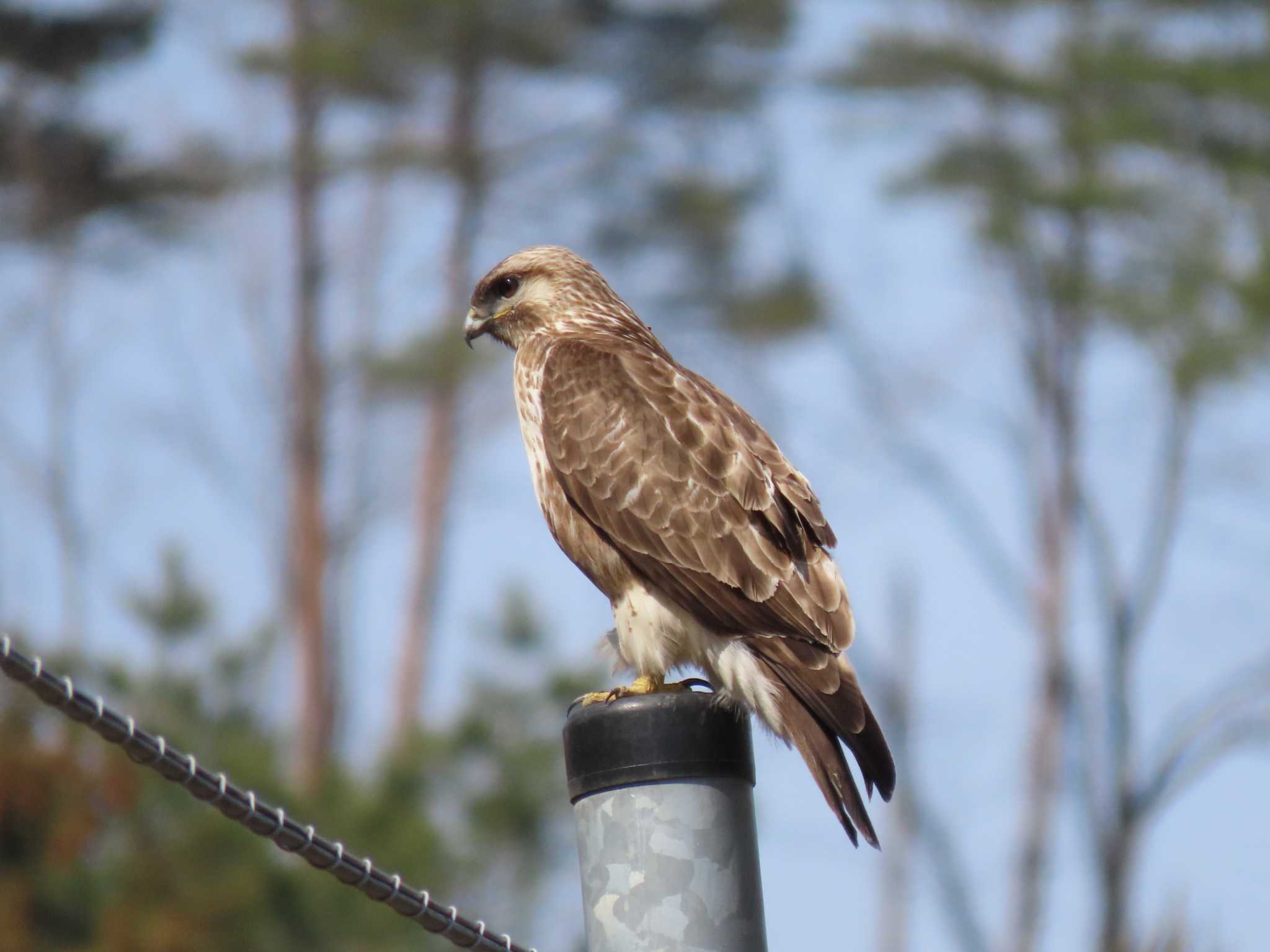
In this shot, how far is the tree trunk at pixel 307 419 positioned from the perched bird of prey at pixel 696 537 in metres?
14.1

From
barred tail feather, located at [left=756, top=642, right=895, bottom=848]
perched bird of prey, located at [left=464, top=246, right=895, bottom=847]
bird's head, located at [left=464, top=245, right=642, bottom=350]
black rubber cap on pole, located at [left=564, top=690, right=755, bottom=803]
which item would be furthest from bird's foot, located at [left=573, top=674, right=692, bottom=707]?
bird's head, located at [left=464, top=245, right=642, bottom=350]

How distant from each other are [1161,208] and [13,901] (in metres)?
10.1

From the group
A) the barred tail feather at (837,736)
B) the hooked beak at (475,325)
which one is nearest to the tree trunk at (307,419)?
the hooked beak at (475,325)

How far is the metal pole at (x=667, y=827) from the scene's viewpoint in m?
2.26

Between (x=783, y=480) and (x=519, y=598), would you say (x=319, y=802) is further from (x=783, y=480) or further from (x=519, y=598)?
(x=783, y=480)

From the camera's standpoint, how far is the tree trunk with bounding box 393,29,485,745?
17.2m

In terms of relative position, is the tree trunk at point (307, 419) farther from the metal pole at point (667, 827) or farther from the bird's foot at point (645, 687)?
the metal pole at point (667, 827)

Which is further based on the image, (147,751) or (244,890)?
(244,890)

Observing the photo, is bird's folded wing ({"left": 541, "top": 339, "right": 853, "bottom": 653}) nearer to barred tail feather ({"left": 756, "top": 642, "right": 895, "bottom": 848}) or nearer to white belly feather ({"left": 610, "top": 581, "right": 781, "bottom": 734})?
white belly feather ({"left": 610, "top": 581, "right": 781, "bottom": 734})

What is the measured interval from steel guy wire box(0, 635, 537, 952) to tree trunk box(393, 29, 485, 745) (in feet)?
49.2

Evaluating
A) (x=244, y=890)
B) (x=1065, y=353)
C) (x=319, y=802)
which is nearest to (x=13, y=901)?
(x=244, y=890)

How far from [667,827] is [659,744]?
0.35 ft

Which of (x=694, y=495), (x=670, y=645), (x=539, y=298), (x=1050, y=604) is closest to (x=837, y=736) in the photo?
(x=670, y=645)

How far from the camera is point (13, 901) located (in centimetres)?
1123
